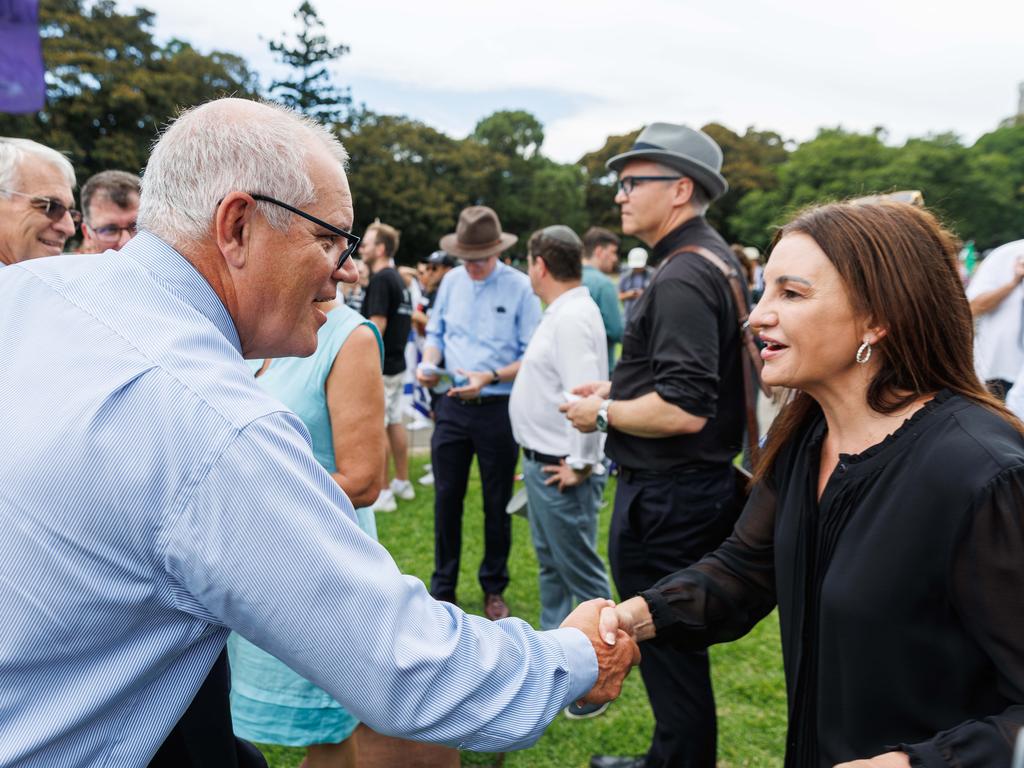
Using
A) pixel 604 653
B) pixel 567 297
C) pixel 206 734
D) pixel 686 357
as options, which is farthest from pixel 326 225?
pixel 567 297

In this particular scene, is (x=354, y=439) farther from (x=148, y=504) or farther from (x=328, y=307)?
(x=148, y=504)

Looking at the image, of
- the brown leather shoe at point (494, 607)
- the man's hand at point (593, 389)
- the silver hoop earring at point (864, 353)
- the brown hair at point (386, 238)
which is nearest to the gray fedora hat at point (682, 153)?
the man's hand at point (593, 389)

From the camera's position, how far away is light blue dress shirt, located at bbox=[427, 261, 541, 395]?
19.0 ft

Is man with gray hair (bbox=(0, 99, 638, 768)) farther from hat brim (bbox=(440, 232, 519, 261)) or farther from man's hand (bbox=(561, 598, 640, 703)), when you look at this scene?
hat brim (bbox=(440, 232, 519, 261))

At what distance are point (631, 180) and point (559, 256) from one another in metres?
1.09

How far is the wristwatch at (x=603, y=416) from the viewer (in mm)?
3362

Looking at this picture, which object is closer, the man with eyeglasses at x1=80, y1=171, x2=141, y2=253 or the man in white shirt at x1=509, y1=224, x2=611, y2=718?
the man with eyeglasses at x1=80, y1=171, x2=141, y2=253

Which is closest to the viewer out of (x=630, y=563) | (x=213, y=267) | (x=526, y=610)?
(x=213, y=267)

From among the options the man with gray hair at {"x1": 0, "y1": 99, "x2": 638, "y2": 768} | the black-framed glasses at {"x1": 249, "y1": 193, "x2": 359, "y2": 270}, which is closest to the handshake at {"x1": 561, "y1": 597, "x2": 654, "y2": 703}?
the man with gray hair at {"x1": 0, "y1": 99, "x2": 638, "y2": 768}

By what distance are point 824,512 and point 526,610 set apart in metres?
3.86

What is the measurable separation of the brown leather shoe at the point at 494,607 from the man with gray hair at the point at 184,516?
149 inches

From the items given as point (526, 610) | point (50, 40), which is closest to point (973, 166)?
point (50, 40)

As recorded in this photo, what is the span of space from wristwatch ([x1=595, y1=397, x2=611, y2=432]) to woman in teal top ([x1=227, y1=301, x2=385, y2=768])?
1.05m

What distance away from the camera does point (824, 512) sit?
6.15ft
